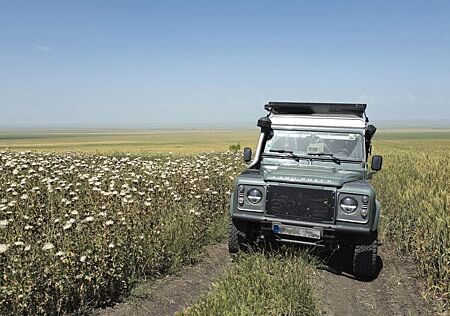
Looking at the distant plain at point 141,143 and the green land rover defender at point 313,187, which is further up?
the green land rover defender at point 313,187

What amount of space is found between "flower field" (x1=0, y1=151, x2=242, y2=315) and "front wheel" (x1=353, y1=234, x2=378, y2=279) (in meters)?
2.63

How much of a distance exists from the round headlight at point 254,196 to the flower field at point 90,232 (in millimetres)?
1207

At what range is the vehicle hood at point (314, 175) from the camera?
19.3 feet

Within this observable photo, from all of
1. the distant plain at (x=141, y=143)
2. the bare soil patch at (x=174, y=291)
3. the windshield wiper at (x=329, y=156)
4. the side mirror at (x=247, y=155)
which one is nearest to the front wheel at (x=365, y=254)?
the windshield wiper at (x=329, y=156)

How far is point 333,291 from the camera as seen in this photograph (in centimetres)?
560

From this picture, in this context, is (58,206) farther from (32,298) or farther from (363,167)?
(363,167)

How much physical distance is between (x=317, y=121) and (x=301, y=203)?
6.92 ft

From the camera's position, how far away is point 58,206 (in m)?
6.09

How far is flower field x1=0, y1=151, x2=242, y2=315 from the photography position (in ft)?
13.2

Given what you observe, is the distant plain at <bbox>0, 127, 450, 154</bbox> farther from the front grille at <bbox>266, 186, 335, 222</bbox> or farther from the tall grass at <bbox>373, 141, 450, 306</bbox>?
the front grille at <bbox>266, 186, 335, 222</bbox>

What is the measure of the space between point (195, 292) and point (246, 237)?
155 centimetres

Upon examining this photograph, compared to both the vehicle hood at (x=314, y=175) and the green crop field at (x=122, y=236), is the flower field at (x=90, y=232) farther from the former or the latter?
the vehicle hood at (x=314, y=175)

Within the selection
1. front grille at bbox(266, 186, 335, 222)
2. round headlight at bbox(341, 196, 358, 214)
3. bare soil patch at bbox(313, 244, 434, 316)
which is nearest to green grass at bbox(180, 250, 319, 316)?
bare soil patch at bbox(313, 244, 434, 316)

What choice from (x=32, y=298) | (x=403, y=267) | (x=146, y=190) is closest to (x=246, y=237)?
(x=146, y=190)
